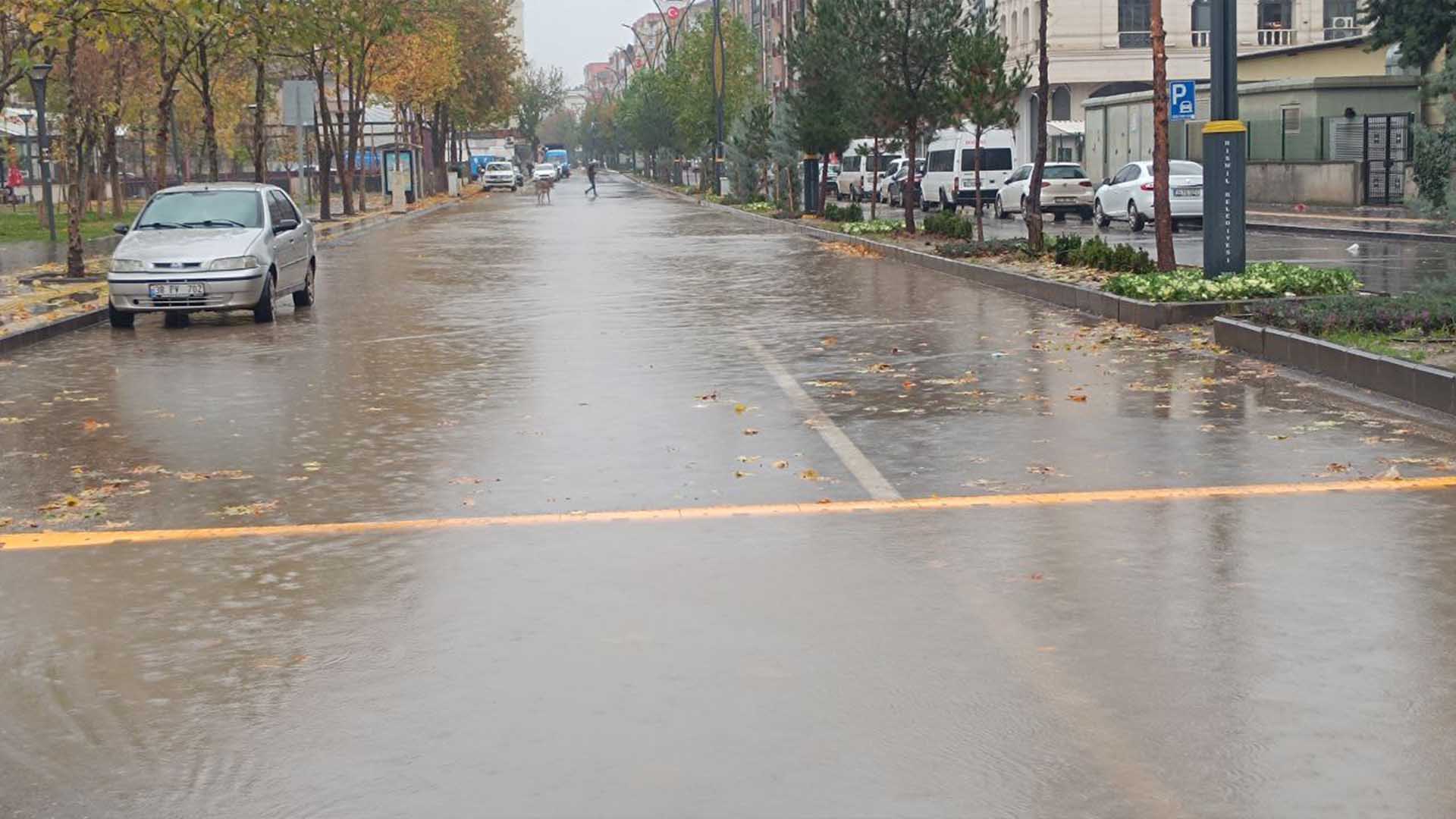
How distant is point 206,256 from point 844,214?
83.0 feet

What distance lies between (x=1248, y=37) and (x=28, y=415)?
2730 inches

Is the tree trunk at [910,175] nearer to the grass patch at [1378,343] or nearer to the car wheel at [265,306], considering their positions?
the car wheel at [265,306]

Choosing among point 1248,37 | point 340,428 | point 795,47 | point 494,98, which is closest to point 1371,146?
point 795,47

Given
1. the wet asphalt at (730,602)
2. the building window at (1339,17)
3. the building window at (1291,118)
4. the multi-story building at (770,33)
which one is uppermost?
the multi-story building at (770,33)

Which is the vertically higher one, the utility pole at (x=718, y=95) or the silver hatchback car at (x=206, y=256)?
the utility pole at (x=718, y=95)

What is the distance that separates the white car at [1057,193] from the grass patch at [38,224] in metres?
21.2

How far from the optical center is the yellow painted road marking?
8484 millimetres

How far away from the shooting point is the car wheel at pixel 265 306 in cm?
2034

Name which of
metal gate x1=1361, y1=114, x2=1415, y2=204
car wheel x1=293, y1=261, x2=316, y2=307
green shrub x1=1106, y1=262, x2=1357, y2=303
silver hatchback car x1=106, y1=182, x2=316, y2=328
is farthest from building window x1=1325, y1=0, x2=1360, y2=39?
silver hatchback car x1=106, y1=182, x2=316, y2=328

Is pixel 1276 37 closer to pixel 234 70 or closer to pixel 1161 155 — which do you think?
pixel 234 70

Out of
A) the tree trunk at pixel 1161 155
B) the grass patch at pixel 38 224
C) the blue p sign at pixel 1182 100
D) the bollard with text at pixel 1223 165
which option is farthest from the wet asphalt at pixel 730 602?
the grass patch at pixel 38 224

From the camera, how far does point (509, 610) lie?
6.93 m

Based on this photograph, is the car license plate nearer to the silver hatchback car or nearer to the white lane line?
the silver hatchback car

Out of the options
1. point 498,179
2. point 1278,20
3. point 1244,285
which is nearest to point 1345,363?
point 1244,285
